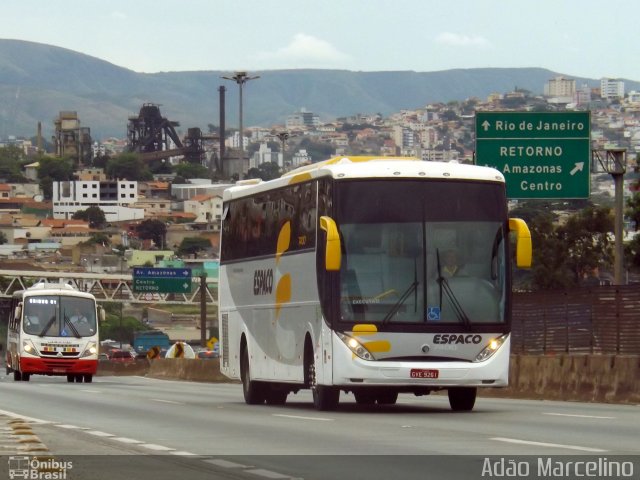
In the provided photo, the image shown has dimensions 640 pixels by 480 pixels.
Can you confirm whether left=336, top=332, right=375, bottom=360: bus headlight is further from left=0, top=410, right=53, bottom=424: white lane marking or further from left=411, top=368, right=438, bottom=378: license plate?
left=0, top=410, right=53, bottom=424: white lane marking

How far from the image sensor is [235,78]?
257 ft

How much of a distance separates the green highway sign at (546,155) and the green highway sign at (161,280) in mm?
57673

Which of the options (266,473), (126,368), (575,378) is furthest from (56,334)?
(266,473)

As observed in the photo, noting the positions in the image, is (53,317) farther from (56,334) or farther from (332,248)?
(332,248)

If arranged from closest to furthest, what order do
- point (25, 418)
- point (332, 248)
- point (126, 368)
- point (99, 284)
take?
1. point (25, 418)
2. point (332, 248)
3. point (126, 368)
4. point (99, 284)

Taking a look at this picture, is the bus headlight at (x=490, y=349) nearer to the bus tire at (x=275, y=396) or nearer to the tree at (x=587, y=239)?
the bus tire at (x=275, y=396)

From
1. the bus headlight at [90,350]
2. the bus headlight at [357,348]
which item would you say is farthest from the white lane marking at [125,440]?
the bus headlight at [90,350]

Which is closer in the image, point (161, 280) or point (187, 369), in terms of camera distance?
point (187, 369)

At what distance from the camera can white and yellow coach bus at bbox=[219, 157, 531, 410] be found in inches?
945

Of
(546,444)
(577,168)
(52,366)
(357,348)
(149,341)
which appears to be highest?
(577,168)

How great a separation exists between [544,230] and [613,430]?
65.6 metres

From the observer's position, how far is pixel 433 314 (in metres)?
24.1

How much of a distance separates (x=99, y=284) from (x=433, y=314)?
430 ft

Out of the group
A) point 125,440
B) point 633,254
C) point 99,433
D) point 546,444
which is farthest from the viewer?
point 633,254
